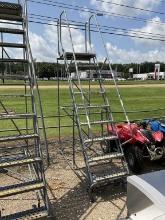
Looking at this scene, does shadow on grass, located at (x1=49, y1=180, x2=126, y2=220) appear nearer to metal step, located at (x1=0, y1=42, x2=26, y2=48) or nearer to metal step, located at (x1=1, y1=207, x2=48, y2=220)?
metal step, located at (x1=1, y1=207, x2=48, y2=220)

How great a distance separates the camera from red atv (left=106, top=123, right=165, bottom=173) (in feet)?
23.8

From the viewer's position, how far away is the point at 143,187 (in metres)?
2.38

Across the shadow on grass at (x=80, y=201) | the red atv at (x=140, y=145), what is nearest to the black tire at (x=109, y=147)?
the red atv at (x=140, y=145)

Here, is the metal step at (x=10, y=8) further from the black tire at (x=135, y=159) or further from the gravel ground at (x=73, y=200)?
the black tire at (x=135, y=159)

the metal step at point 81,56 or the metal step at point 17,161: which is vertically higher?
the metal step at point 81,56

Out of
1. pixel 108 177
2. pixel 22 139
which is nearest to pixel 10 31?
pixel 22 139

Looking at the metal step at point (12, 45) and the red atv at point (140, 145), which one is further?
the red atv at point (140, 145)

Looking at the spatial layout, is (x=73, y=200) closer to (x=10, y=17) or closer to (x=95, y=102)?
(x=10, y=17)

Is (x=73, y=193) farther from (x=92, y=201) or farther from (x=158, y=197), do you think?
(x=158, y=197)

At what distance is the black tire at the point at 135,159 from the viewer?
7203 millimetres

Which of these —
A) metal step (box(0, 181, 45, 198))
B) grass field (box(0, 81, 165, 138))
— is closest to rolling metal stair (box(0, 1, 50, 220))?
metal step (box(0, 181, 45, 198))

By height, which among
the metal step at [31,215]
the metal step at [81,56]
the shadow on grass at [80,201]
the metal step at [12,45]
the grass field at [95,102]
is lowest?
the shadow on grass at [80,201]

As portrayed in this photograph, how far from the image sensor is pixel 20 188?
15.0ft

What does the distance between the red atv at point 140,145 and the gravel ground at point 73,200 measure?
3.14ft
